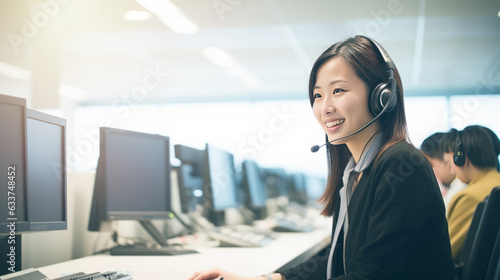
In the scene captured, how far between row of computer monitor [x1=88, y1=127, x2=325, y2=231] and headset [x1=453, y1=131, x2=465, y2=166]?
118 cm

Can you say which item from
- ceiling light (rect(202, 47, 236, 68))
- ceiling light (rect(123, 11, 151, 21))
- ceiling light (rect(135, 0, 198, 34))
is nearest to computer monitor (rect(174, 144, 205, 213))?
ceiling light (rect(135, 0, 198, 34))

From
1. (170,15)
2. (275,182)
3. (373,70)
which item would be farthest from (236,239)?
(170,15)

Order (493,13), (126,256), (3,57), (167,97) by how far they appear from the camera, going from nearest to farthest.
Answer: (126,256) → (3,57) → (493,13) → (167,97)

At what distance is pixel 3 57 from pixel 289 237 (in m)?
2.29

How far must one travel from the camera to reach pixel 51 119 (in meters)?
1.29

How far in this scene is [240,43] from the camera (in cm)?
549

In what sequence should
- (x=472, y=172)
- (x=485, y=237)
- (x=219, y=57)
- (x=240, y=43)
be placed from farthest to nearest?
(x=219, y=57) < (x=240, y=43) < (x=472, y=172) < (x=485, y=237)

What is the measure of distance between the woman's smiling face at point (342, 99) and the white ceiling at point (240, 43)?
2.57 m

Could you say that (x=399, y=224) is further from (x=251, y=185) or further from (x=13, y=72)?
(x=13, y=72)

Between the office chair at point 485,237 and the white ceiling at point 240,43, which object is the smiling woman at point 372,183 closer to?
the office chair at point 485,237

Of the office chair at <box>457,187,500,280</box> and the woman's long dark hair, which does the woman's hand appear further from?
the office chair at <box>457,187,500,280</box>

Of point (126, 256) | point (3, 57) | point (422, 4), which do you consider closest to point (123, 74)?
point (3, 57)

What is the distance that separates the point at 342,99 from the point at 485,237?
0.73 meters

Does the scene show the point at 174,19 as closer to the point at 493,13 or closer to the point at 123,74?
the point at 123,74
